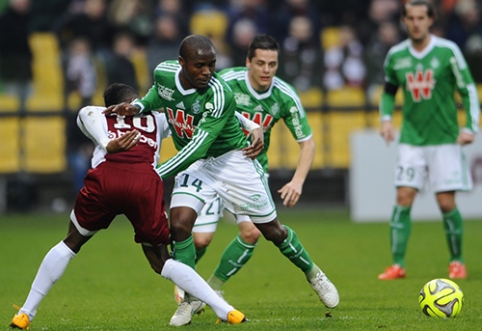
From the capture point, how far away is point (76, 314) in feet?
22.9

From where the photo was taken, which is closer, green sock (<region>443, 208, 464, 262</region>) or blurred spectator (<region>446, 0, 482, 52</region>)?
green sock (<region>443, 208, 464, 262</region>)

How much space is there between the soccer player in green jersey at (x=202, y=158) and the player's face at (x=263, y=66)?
75 centimetres

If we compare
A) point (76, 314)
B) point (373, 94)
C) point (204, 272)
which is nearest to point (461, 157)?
point (204, 272)

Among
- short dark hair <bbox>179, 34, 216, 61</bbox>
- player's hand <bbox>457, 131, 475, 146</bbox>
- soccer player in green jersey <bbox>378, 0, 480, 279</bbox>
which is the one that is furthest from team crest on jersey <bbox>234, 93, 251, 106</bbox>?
player's hand <bbox>457, 131, 475, 146</bbox>

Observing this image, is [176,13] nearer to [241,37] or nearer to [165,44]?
[165,44]

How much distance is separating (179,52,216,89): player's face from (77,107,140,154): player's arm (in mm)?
548

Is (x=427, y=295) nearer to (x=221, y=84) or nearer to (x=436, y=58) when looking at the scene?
(x=221, y=84)

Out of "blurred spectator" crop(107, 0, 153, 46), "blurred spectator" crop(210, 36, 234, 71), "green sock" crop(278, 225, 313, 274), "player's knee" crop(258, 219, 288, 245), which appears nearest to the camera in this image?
"player's knee" crop(258, 219, 288, 245)

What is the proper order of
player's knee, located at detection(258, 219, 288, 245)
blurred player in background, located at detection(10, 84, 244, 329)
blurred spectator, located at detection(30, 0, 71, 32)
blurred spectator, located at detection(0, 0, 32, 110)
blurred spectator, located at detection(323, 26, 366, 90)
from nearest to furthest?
blurred player in background, located at detection(10, 84, 244, 329), player's knee, located at detection(258, 219, 288, 245), blurred spectator, located at detection(323, 26, 366, 90), blurred spectator, located at detection(0, 0, 32, 110), blurred spectator, located at detection(30, 0, 71, 32)

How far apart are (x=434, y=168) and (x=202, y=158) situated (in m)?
3.25

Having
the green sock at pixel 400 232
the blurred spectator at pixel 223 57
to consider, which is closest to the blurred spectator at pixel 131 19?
the blurred spectator at pixel 223 57

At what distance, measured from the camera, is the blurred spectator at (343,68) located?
57.1 ft

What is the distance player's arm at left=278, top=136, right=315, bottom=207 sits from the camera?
6.73 m

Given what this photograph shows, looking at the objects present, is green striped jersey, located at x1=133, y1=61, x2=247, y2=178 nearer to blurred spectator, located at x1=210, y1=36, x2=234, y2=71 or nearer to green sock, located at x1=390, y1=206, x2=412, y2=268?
green sock, located at x1=390, y1=206, x2=412, y2=268
